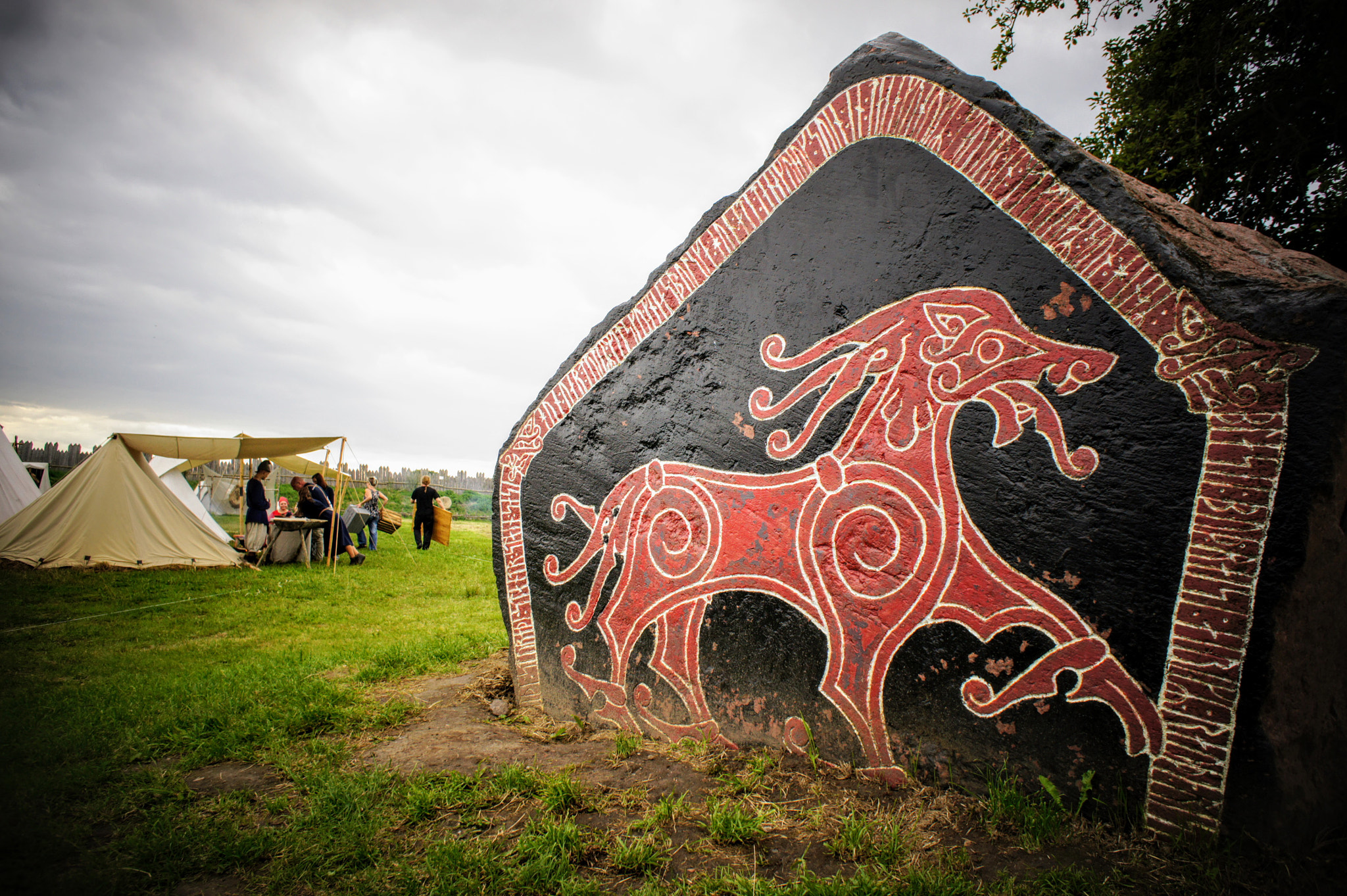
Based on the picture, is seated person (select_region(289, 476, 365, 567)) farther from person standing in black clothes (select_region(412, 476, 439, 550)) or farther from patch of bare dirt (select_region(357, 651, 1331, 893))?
patch of bare dirt (select_region(357, 651, 1331, 893))

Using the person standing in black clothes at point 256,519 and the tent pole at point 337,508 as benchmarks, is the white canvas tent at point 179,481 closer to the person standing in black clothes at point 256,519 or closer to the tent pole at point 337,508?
the person standing in black clothes at point 256,519

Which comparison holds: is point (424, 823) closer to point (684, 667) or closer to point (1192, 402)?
point (684, 667)

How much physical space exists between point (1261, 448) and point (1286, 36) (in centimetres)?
796

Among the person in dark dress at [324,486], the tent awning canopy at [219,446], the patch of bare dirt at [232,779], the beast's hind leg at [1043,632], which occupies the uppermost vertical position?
the tent awning canopy at [219,446]

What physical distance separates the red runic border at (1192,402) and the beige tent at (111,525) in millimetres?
10364

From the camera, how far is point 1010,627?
7.39 ft

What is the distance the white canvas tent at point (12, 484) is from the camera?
9445 millimetres

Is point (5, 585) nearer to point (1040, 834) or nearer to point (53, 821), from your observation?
point (53, 821)

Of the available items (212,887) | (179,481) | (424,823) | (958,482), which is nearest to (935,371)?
(958,482)

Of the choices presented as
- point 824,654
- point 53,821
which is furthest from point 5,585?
point 824,654

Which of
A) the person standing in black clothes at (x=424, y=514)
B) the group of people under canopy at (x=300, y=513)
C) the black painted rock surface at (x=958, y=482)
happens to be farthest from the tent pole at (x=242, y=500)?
the black painted rock surface at (x=958, y=482)

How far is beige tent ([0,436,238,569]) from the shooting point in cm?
754

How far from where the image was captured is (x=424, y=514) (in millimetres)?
11477

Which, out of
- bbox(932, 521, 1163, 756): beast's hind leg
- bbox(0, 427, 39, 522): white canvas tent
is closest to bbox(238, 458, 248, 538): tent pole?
bbox(0, 427, 39, 522): white canvas tent
